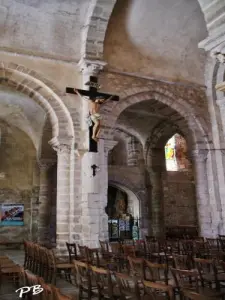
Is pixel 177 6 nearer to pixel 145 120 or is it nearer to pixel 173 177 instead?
pixel 145 120

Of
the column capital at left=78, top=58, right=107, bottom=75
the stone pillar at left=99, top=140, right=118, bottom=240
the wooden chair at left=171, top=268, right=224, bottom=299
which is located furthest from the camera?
the column capital at left=78, top=58, right=107, bottom=75

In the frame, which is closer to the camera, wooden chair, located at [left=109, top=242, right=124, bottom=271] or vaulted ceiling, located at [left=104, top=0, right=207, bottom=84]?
wooden chair, located at [left=109, top=242, right=124, bottom=271]

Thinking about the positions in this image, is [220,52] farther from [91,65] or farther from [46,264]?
[46,264]

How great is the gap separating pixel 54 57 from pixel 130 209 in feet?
31.5

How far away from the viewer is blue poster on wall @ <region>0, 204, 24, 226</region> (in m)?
13.9

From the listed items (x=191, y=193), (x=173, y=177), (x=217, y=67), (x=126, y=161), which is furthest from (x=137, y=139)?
(x=217, y=67)

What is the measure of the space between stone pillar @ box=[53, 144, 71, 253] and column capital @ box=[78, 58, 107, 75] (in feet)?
8.35

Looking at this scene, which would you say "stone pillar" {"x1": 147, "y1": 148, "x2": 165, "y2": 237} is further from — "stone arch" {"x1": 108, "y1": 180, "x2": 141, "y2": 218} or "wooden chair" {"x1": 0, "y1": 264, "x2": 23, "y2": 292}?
"wooden chair" {"x1": 0, "y1": 264, "x2": 23, "y2": 292}

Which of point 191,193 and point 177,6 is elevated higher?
point 177,6

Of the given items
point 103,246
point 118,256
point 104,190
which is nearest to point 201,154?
point 104,190

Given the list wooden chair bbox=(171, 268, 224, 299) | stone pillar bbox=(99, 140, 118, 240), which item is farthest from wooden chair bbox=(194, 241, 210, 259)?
stone pillar bbox=(99, 140, 118, 240)

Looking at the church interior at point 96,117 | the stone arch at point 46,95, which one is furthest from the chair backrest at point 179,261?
the stone arch at point 46,95

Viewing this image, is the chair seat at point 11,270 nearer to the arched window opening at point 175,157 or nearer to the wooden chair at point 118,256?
the wooden chair at point 118,256

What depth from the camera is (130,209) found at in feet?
54.6
